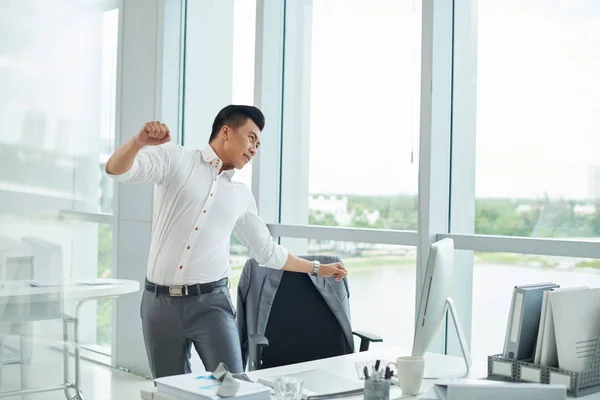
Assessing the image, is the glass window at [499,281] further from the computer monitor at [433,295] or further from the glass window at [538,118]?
the computer monitor at [433,295]

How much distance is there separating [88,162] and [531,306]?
7.56 feet

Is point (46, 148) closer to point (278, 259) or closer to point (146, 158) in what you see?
point (146, 158)

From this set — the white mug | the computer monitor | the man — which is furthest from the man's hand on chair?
the white mug

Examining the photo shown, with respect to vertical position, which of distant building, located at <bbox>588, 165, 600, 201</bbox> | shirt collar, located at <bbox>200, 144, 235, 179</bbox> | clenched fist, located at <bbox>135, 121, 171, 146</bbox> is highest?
clenched fist, located at <bbox>135, 121, 171, 146</bbox>

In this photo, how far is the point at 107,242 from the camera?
443cm

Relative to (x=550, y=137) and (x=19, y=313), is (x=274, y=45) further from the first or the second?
(x=19, y=313)

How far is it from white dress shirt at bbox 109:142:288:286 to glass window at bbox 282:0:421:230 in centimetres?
101

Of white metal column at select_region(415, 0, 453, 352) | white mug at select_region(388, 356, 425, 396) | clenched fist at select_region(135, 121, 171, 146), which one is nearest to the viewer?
white mug at select_region(388, 356, 425, 396)

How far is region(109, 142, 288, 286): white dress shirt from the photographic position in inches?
116

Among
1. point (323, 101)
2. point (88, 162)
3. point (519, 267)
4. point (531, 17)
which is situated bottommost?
point (519, 267)

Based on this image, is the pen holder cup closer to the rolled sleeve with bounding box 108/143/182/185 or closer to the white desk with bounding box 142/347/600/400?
the white desk with bounding box 142/347/600/400

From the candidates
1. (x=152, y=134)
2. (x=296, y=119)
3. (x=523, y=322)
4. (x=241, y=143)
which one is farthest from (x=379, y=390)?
(x=296, y=119)

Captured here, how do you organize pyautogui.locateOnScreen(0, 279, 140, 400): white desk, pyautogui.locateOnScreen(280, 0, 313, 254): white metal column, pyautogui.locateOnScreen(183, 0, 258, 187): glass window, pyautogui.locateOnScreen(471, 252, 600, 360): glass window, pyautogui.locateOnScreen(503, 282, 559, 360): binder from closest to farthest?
pyautogui.locateOnScreen(503, 282, 559, 360): binder < pyautogui.locateOnScreen(0, 279, 140, 400): white desk < pyautogui.locateOnScreen(471, 252, 600, 360): glass window < pyautogui.locateOnScreen(280, 0, 313, 254): white metal column < pyautogui.locateOnScreen(183, 0, 258, 187): glass window

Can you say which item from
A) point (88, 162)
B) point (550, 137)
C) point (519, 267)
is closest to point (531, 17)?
point (550, 137)
